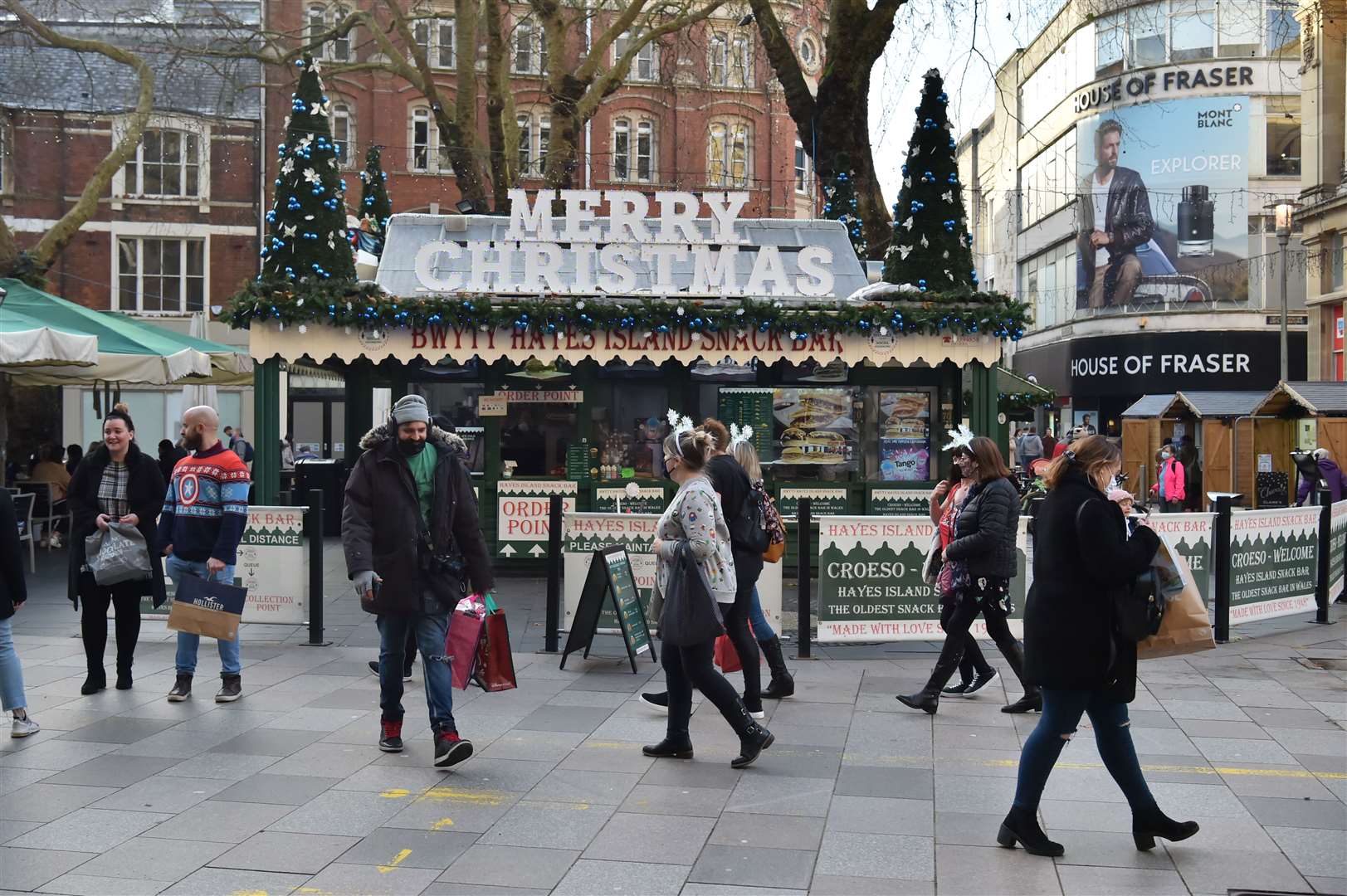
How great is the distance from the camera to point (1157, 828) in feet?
17.6

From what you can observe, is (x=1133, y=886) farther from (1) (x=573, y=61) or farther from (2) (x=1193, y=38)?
(2) (x=1193, y=38)

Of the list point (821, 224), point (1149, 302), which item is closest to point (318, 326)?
point (821, 224)

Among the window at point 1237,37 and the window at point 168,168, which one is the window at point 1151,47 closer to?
the window at point 1237,37

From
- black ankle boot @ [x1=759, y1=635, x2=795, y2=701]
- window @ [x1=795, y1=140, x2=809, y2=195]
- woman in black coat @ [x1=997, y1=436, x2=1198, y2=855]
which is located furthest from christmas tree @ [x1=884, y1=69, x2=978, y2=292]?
window @ [x1=795, y1=140, x2=809, y2=195]

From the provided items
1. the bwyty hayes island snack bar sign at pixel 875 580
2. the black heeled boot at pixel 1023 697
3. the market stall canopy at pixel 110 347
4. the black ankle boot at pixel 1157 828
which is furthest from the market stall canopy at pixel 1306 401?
the black ankle boot at pixel 1157 828

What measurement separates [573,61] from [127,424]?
33.9 meters

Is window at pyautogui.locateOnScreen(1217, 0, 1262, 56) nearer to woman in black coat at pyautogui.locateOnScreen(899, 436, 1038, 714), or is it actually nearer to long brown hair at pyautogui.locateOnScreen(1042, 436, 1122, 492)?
woman in black coat at pyautogui.locateOnScreen(899, 436, 1038, 714)

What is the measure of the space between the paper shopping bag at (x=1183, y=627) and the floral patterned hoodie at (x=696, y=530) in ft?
7.21

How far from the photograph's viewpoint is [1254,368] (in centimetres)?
4091

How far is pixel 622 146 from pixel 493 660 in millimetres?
38827

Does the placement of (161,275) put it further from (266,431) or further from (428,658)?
(428,658)

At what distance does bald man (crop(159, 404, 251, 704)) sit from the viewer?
807 cm

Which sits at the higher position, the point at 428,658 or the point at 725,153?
the point at 725,153

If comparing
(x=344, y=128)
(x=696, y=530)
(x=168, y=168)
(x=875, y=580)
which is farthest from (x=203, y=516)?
(x=344, y=128)
